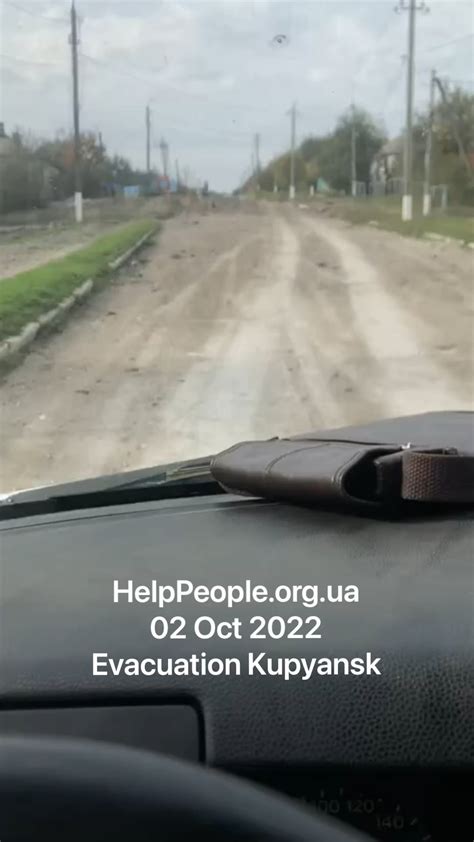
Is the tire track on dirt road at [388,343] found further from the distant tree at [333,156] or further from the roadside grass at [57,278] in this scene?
the roadside grass at [57,278]

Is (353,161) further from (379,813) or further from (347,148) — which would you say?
(379,813)

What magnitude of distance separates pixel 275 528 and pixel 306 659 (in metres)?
0.52

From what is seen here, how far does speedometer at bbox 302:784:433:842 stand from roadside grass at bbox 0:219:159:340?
4967mm

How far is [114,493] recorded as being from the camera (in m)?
2.57

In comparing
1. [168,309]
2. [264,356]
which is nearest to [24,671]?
[264,356]

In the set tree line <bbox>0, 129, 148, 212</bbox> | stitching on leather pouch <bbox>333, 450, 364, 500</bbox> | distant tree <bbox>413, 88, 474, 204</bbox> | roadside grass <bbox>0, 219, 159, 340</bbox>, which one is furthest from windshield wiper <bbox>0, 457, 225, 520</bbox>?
distant tree <bbox>413, 88, 474, 204</bbox>

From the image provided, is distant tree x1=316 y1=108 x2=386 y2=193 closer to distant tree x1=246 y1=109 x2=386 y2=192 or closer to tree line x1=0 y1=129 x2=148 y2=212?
distant tree x1=246 y1=109 x2=386 y2=192

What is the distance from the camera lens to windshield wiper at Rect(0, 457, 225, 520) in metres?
2.49

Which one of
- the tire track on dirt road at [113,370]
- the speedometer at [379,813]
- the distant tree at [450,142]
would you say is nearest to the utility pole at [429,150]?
the distant tree at [450,142]

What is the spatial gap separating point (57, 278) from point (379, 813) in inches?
283

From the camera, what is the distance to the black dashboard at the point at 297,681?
1.43 meters

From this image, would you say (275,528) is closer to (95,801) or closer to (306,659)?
(306,659)

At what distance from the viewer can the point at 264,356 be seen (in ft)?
22.6

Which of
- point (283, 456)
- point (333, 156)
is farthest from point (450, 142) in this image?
point (283, 456)
